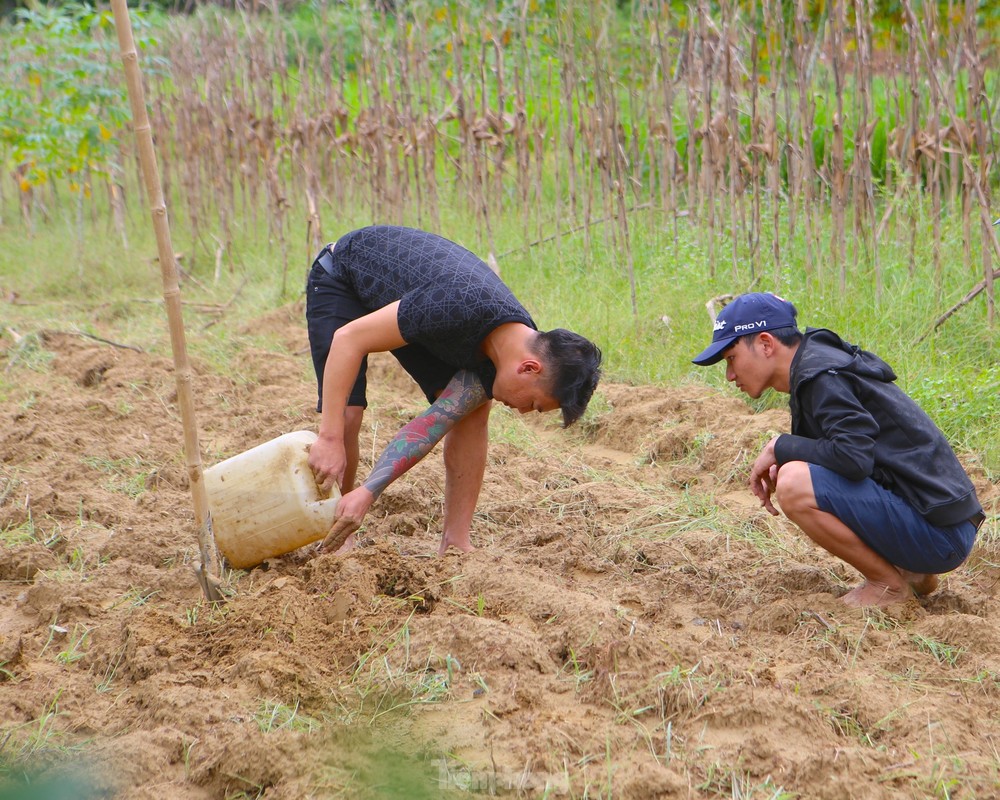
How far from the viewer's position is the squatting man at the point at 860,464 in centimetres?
277

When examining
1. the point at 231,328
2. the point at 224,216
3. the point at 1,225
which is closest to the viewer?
the point at 231,328

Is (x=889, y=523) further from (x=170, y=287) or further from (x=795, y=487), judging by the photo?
(x=170, y=287)

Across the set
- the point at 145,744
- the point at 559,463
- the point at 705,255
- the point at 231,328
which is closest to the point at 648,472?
the point at 559,463

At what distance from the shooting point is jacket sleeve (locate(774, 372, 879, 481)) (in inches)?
109

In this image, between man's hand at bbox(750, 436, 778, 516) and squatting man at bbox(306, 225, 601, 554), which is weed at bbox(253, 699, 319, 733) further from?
man's hand at bbox(750, 436, 778, 516)

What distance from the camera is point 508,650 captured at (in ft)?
8.36

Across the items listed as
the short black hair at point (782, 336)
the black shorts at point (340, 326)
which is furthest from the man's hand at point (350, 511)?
the short black hair at point (782, 336)

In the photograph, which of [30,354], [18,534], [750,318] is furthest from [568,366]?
[30,354]

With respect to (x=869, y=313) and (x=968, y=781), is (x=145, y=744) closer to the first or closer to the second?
(x=968, y=781)

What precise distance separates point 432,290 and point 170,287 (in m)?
0.71

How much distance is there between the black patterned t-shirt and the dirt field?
0.65 m

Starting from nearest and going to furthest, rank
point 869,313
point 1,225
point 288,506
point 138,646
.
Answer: point 138,646, point 288,506, point 869,313, point 1,225

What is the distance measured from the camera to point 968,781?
6.77ft

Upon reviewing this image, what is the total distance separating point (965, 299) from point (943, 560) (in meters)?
2.21
